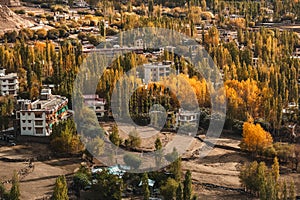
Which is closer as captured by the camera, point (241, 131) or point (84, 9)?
point (241, 131)

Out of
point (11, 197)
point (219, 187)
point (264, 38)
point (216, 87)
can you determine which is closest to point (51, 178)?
point (11, 197)

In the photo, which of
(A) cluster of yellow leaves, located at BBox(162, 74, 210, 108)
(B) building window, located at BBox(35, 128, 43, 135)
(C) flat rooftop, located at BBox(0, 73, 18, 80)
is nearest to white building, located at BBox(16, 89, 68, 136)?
(B) building window, located at BBox(35, 128, 43, 135)

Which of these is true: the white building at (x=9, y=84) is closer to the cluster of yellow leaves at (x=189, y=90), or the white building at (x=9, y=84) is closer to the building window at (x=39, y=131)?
the building window at (x=39, y=131)

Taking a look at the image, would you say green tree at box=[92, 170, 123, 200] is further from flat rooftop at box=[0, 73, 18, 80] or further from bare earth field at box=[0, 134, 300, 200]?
flat rooftop at box=[0, 73, 18, 80]

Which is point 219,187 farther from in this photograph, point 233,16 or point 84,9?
point 84,9

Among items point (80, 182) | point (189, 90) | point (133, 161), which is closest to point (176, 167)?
point (133, 161)
